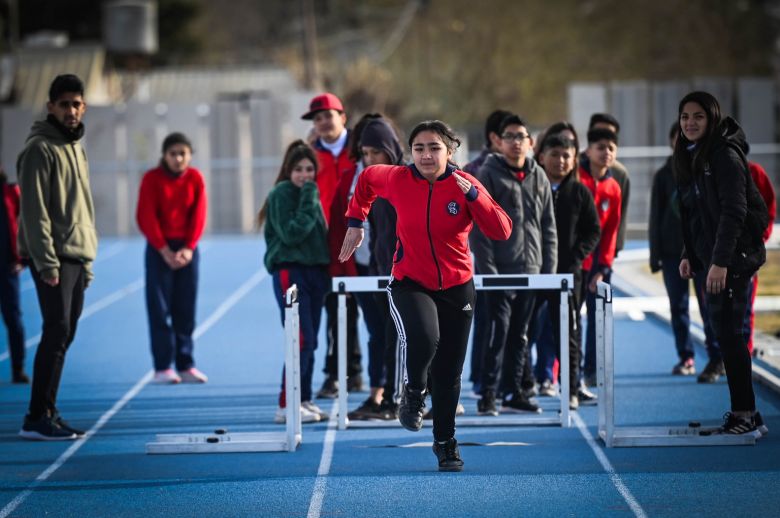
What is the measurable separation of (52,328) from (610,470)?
3566 mm

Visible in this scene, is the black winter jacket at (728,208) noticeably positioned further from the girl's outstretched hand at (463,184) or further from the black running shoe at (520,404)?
the girl's outstretched hand at (463,184)

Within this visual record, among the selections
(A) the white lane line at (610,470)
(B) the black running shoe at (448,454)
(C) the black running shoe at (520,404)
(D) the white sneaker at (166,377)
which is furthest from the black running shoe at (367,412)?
(D) the white sneaker at (166,377)

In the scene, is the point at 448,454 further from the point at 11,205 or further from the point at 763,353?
the point at 11,205

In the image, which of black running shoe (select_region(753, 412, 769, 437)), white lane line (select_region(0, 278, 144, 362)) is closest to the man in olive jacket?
black running shoe (select_region(753, 412, 769, 437))

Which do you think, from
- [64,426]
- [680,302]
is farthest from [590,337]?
[64,426]

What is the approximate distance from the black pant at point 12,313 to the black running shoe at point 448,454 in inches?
199

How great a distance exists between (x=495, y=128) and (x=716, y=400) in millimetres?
2537

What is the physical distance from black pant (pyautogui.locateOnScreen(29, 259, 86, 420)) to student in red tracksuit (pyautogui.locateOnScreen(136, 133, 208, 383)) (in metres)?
2.42

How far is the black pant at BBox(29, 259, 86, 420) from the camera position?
356 inches

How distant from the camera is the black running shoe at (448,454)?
8.03 m

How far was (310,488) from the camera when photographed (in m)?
7.76

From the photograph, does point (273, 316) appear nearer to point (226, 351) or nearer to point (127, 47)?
point (226, 351)

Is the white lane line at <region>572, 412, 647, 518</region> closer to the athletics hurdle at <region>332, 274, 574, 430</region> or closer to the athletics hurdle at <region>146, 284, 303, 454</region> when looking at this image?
the athletics hurdle at <region>332, 274, 574, 430</region>

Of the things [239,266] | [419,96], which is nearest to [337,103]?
[239,266]
